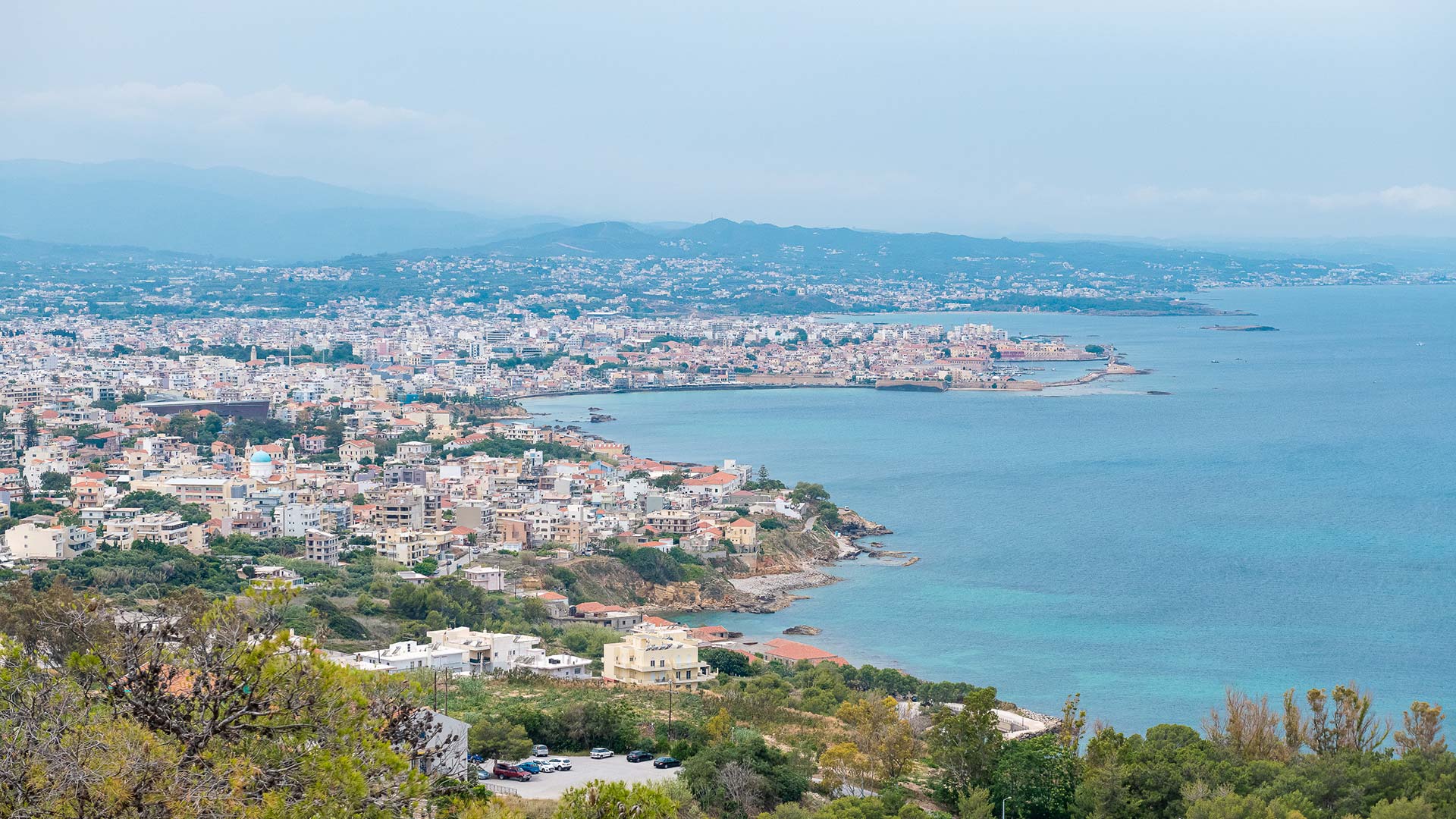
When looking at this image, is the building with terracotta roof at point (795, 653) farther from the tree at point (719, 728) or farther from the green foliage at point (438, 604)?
the tree at point (719, 728)

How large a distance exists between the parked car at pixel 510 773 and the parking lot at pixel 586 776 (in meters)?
0.04

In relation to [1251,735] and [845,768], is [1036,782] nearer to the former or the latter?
[845,768]

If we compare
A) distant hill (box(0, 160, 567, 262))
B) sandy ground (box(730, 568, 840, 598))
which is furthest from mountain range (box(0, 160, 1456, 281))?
sandy ground (box(730, 568, 840, 598))

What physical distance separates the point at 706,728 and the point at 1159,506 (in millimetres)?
17003

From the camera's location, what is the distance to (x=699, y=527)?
21.7 m

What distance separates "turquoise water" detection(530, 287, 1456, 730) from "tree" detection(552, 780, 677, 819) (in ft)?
31.5

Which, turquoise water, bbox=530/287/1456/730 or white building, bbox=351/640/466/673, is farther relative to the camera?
turquoise water, bbox=530/287/1456/730

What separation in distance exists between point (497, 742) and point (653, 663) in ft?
14.4

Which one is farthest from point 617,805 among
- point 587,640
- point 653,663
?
point 587,640

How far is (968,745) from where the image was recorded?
29.2 feet

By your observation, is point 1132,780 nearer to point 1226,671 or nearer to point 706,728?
point 706,728

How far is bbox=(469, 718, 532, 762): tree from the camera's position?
8.60 meters

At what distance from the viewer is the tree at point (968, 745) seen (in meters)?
8.79

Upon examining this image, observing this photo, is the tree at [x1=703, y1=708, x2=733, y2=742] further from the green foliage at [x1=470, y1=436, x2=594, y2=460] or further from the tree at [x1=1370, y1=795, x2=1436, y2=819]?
the green foliage at [x1=470, y1=436, x2=594, y2=460]
